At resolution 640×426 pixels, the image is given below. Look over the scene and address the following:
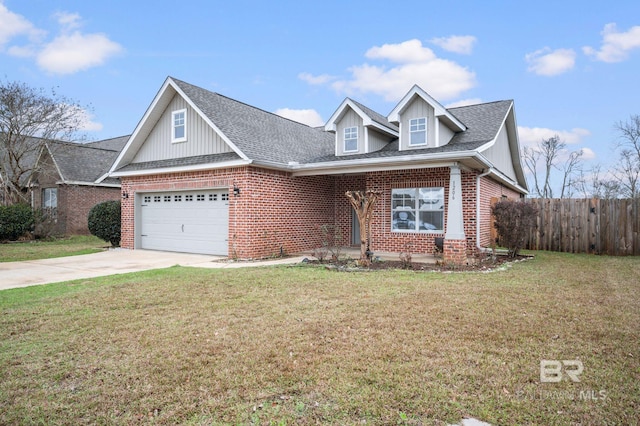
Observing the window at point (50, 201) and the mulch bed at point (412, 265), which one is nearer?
the mulch bed at point (412, 265)

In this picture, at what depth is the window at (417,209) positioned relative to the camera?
12.7 m


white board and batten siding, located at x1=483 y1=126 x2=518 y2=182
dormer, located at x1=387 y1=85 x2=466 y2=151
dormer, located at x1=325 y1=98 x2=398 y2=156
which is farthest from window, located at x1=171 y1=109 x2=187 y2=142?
white board and batten siding, located at x1=483 y1=126 x2=518 y2=182

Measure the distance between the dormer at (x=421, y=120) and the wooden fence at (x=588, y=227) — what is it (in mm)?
4344

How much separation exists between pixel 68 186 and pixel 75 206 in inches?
44.8

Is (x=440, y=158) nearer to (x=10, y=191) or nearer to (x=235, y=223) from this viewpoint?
(x=235, y=223)

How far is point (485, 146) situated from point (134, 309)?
10.1m

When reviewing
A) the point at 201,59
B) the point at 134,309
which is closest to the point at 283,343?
Answer: the point at 134,309

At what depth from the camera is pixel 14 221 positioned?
1902 centimetres

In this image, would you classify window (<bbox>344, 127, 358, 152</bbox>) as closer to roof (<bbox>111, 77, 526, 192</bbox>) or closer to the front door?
roof (<bbox>111, 77, 526, 192</bbox>)

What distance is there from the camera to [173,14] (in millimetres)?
13695

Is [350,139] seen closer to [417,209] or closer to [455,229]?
[417,209]

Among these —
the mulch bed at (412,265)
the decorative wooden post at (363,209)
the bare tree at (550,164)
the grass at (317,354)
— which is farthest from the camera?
the bare tree at (550,164)

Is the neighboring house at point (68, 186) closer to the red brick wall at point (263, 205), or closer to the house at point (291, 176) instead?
the house at point (291, 176)

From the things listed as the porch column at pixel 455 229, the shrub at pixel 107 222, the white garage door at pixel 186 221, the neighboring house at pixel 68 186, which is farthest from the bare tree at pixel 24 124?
the porch column at pixel 455 229
